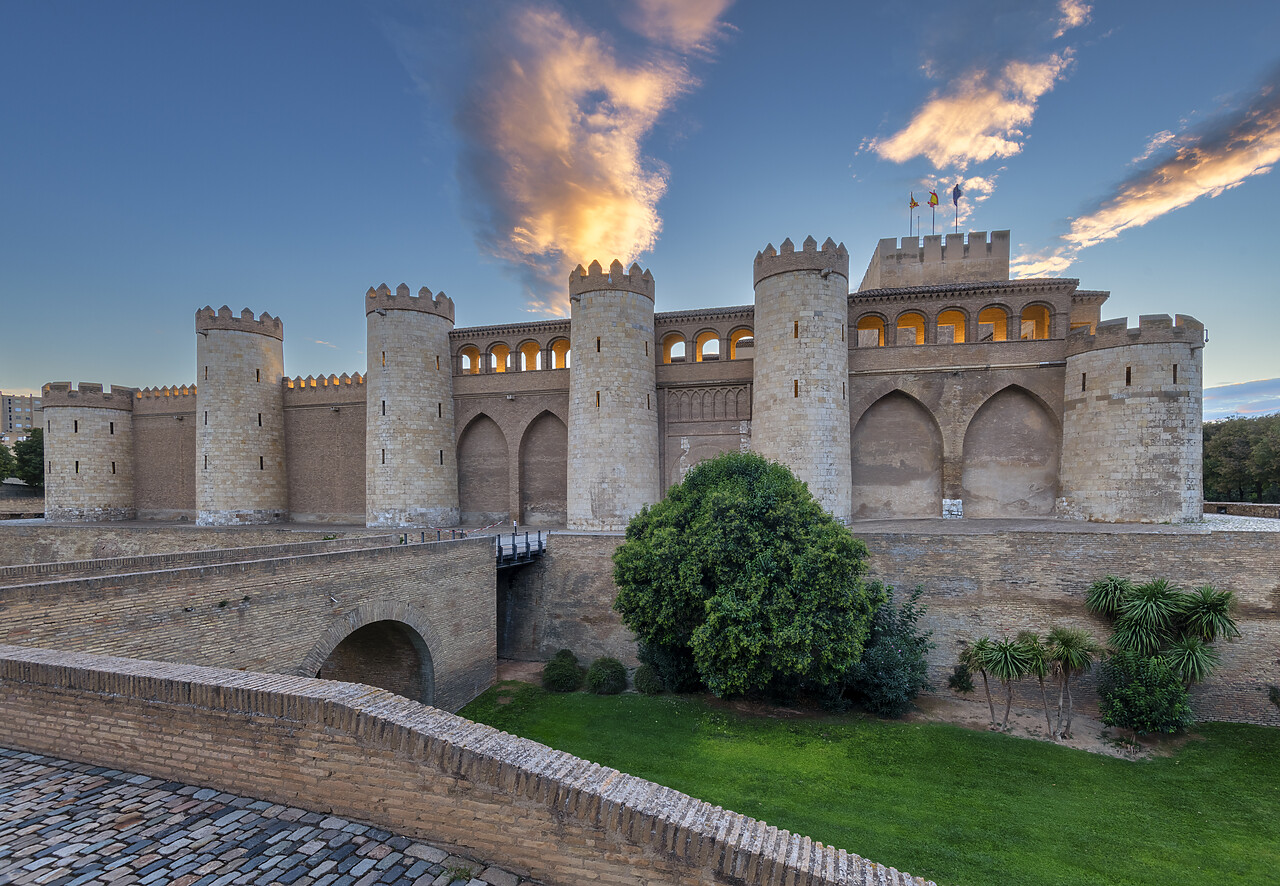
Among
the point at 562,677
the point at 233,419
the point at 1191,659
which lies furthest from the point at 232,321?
the point at 1191,659

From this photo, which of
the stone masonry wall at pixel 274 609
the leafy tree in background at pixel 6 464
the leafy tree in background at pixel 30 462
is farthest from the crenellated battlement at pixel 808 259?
the leafy tree in background at pixel 6 464

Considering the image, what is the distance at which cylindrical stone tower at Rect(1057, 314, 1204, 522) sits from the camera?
1758cm

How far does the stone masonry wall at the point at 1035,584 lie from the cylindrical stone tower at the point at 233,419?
16279mm

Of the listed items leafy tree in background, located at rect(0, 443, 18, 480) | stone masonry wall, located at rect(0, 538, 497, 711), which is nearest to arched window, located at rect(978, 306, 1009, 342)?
stone masonry wall, located at rect(0, 538, 497, 711)

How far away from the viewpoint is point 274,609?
991cm

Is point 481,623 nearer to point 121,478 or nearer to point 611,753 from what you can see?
point 611,753

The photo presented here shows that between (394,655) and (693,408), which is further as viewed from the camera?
(693,408)

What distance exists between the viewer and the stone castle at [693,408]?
19.2 metres

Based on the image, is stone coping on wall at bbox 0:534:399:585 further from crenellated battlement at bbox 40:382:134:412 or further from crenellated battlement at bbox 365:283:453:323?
crenellated battlement at bbox 40:382:134:412

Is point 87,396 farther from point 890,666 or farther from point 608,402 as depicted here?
point 890,666

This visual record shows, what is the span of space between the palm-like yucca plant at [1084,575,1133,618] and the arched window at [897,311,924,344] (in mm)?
10568

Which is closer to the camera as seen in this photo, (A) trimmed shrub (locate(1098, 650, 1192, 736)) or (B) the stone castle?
(A) trimmed shrub (locate(1098, 650, 1192, 736))

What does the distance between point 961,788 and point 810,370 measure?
495 inches

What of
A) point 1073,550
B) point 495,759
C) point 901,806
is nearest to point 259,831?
point 495,759
